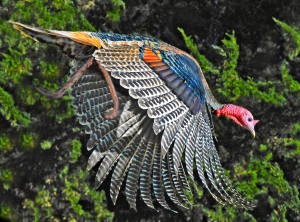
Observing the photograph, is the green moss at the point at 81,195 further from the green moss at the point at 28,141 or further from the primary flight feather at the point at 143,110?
the primary flight feather at the point at 143,110

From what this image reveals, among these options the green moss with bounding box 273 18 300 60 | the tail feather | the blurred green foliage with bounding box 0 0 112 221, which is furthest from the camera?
the blurred green foliage with bounding box 0 0 112 221

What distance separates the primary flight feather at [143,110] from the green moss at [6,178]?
1.09 metres

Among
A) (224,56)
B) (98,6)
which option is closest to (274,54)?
(224,56)

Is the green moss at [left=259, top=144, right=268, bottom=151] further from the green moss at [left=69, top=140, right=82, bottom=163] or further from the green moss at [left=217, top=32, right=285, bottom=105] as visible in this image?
the green moss at [left=69, top=140, right=82, bottom=163]

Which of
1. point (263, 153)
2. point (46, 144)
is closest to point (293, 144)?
point (263, 153)

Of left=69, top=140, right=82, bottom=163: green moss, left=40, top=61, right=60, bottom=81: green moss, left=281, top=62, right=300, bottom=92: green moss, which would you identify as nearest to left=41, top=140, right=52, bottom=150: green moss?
left=69, top=140, right=82, bottom=163: green moss

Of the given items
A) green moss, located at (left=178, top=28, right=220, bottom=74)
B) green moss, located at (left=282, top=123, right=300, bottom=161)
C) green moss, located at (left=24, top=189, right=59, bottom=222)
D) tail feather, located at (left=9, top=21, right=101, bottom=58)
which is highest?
tail feather, located at (left=9, top=21, right=101, bottom=58)

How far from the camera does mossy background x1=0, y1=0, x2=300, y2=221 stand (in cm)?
296

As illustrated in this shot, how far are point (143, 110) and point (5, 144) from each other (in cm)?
122

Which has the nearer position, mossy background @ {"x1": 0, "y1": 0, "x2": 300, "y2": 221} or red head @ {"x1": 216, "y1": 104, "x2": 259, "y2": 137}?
red head @ {"x1": 216, "y1": 104, "x2": 259, "y2": 137}

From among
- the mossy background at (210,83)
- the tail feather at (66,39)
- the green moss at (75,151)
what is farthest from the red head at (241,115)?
the green moss at (75,151)

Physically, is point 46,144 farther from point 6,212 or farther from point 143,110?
point 143,110

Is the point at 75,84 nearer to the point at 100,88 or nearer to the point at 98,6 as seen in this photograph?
the point at 100,88

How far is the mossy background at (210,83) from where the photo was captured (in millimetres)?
2965
